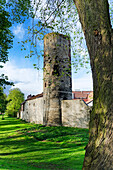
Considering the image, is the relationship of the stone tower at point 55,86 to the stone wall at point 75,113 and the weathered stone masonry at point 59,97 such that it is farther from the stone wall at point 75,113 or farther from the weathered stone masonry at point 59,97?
the stone wall at point 75,113

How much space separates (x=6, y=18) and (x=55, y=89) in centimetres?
706

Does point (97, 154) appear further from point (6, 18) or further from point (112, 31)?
point (6, 18)

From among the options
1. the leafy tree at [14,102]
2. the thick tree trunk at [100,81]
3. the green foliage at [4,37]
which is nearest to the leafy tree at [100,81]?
the thick tree trunk at [100,81]

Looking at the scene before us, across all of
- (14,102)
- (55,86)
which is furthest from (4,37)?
(14,102)

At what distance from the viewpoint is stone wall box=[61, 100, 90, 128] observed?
12098 mm

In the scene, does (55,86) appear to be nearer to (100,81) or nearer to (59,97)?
(59,97)

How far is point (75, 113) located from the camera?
41.8ft

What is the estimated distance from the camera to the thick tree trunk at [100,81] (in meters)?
2.62

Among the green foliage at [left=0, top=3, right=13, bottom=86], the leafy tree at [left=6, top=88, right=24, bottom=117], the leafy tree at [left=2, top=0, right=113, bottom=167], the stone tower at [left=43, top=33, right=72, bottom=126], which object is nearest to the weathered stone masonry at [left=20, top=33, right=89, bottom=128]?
the stone tower at [left=43, top=33, right=72, bottom=126]

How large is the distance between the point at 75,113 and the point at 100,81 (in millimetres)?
10180

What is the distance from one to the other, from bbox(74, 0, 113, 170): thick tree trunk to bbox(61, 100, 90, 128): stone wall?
372 inches

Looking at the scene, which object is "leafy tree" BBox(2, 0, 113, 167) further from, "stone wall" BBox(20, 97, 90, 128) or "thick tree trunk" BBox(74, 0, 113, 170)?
"stone wall" BBox(20, 97, 90, 128)

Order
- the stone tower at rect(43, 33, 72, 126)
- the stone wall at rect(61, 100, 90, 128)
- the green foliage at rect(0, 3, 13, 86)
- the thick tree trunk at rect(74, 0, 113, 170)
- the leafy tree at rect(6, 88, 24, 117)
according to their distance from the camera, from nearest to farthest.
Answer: the thick tree trunk at rect(74, 0, 113, 170), the green foliage at rect(0, 3, 13, 86), the stone wall at rect(61, 100, 90, 128), the stone tower at rect(43, 33, 72, 126), the leafy tree at rect(6, 88, 24, 117)

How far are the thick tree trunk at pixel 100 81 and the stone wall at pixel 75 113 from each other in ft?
31.0
